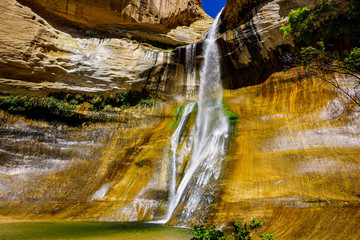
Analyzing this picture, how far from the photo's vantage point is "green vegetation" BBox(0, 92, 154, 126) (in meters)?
13.7

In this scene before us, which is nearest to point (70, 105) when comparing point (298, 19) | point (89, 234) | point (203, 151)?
point (203, 151)

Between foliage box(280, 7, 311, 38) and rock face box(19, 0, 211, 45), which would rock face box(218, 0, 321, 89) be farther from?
foliage box(280, 7, 311, 38)

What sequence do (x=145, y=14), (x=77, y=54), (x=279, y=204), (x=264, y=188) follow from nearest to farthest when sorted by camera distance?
(x=279, y=204) → (x=264, y=188) → (x=77, y=54) → (x=145, y=14)

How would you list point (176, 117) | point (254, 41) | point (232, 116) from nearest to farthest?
point (232, 116), point (254, 41), point (176, 117)

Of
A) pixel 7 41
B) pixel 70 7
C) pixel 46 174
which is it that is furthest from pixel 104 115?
pixel 70 7

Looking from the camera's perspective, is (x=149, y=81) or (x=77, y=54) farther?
(x=149, y=81)

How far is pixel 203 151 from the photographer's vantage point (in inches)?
444

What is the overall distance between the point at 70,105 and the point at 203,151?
912cm

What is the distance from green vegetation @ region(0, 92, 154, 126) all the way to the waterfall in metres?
4.35

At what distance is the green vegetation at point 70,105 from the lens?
13.7 meters

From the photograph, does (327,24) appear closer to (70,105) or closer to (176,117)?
(176,117)

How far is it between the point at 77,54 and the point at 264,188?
45.4 ft

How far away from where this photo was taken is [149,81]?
56.9ft

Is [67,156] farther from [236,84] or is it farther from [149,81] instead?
[236,84]
